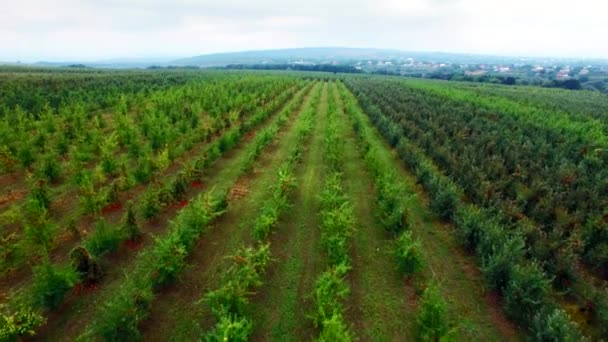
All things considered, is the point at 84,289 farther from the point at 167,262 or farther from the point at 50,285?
the point at 167,262

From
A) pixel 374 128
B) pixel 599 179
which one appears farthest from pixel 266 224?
pixel 374 128

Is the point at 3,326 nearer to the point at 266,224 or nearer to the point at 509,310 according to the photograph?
the point at 266,224

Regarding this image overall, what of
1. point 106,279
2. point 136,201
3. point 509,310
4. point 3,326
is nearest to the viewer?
point 3,326

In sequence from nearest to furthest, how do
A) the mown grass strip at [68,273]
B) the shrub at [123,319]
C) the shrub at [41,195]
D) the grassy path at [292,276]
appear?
the shrub at [123,319] → the mown grass strip at [68,273] → the grassy path at [292,276] → the shrub at [41,195]

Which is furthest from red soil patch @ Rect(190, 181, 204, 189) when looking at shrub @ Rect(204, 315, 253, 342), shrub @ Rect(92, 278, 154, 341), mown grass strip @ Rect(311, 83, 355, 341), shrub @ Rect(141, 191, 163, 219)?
shrub @ Rect(204, 315, 253, 342)

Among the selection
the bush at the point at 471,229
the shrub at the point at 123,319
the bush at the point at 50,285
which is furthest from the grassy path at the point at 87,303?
the bush at the point at 471,229

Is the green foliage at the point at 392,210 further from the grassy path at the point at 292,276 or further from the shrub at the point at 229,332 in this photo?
the shrub at the point at 229,332
